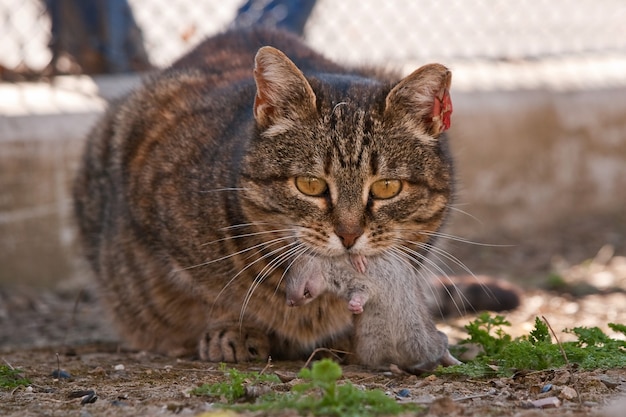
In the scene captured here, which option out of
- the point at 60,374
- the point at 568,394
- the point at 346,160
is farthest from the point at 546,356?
the point at 60,374

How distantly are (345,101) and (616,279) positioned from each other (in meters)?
2.88

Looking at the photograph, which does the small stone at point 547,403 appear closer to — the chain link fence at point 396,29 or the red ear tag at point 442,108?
the red ear tag at point 442,108

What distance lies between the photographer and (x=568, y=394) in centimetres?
288

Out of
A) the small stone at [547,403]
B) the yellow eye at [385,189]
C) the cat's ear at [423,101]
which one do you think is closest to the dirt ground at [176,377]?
the small stone at [547,403]

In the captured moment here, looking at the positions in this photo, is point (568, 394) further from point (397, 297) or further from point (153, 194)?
point (153, 194)

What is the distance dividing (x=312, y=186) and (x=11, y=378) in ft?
3.99

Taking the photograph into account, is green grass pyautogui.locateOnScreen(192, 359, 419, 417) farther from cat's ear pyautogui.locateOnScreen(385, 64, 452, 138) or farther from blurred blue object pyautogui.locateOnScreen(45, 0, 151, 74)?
blurred blue object pyautogui.locateOnScreen(45, 0, 151, 74)

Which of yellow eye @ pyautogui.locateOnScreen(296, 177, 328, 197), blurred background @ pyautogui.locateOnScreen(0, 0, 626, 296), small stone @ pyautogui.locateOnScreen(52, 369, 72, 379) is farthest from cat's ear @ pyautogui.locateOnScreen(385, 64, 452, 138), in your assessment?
blurred background @ pyautogui.locateOnScreen(0, 0, 626, 296)

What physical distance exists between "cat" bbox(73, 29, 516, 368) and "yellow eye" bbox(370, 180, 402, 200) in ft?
0.04

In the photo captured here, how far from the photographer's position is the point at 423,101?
3.45 m

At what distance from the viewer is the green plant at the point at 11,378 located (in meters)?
3.20

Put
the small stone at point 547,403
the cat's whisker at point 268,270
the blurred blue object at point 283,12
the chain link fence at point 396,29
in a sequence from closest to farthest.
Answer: the small stone at point 547,403
the cat's whisker at point 268,270
the chain link fence at point 396,29
the blurred blue object at point 283,12

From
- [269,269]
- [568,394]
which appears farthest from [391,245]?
[568,394]

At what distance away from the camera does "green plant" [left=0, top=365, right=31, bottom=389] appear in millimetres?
3197
